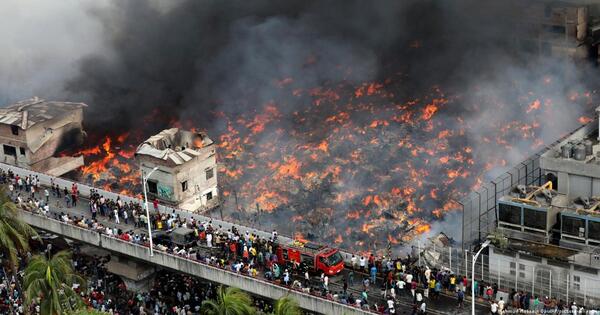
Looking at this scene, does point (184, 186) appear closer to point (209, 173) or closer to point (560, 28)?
point (209, 173)

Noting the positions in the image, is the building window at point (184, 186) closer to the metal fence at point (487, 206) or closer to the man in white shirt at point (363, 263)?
the metal fence at point (487, 206)

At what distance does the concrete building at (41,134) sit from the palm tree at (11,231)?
22816 millimetres

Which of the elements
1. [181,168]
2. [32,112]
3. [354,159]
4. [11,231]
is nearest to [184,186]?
[181,168]

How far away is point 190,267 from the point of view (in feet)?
163

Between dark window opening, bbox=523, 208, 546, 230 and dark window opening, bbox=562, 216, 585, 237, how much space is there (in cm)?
93

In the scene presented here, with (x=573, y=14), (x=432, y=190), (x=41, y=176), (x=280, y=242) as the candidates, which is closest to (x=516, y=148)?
(x=432, y=190)

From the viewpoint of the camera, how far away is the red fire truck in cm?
4700

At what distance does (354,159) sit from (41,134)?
71.0 feet

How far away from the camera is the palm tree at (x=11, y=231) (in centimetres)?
4372

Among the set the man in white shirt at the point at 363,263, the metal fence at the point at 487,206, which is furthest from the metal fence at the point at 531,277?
the man in white shirt at the point at 363,263

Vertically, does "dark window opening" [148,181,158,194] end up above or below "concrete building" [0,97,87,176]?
below

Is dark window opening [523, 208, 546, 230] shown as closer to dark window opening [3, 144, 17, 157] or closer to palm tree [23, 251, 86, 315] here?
palm tree [23, 251, 86, 315]

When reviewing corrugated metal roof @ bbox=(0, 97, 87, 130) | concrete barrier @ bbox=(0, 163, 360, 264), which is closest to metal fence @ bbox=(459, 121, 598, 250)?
concrete barrier @ bbox=(0, 163, 360, 264)

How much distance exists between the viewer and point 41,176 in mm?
63062
